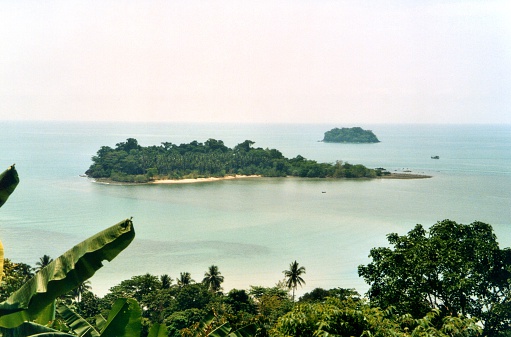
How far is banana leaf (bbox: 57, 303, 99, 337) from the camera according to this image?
2.52 meters

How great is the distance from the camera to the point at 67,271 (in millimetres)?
1984

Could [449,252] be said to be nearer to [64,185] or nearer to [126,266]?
[126,266]

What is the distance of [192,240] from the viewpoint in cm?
2280

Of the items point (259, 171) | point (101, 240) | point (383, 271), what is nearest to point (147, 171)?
point (259, 171)

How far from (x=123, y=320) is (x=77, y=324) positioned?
0.54 meters

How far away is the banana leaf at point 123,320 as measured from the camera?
2.23 metres

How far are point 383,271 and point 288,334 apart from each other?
298 cm

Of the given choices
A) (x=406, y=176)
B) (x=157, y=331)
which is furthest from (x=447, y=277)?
(x=406, y=176)

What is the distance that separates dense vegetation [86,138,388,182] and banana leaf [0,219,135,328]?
40702mm

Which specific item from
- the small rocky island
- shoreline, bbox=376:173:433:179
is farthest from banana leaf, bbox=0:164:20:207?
the small rocky island

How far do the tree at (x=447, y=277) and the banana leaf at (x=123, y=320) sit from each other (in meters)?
4.77

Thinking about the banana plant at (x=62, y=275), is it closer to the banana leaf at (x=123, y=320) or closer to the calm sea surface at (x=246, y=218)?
the banana leaf at (x=123, y=320)

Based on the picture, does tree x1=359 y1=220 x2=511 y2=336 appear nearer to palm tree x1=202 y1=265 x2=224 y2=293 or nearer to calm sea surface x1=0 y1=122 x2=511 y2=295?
palm tree x1=202 y1=265 x2=224 y2=293

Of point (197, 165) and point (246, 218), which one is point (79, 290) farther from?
point (197, 165)
